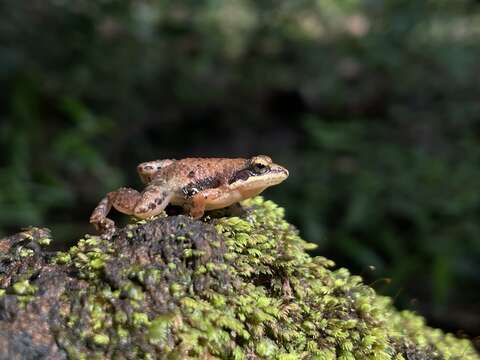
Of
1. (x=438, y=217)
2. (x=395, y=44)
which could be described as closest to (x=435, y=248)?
(x=438, y=217)

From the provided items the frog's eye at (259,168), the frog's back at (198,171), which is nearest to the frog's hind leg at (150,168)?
the frog's back at (198,171)

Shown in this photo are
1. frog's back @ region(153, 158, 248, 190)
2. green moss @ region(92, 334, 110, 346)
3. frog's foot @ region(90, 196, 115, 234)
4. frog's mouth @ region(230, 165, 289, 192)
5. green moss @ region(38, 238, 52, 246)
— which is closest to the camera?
green moss @ region(92, 334, 110, 346)

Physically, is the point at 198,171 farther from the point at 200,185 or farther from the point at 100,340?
the point at 100,340

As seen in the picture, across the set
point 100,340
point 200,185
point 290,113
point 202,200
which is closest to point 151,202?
point 202,200

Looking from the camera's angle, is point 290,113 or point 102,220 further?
point 290,113

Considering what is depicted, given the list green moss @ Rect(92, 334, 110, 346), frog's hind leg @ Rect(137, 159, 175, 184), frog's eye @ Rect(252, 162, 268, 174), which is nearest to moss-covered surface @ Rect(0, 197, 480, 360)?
green moss @ Rect(92, 334, 110, 346)

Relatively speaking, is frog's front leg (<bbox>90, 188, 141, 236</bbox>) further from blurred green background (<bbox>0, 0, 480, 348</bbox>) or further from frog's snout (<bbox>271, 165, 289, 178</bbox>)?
blurred green background (<bbox>0, 0, 480, 348</bbox>)
